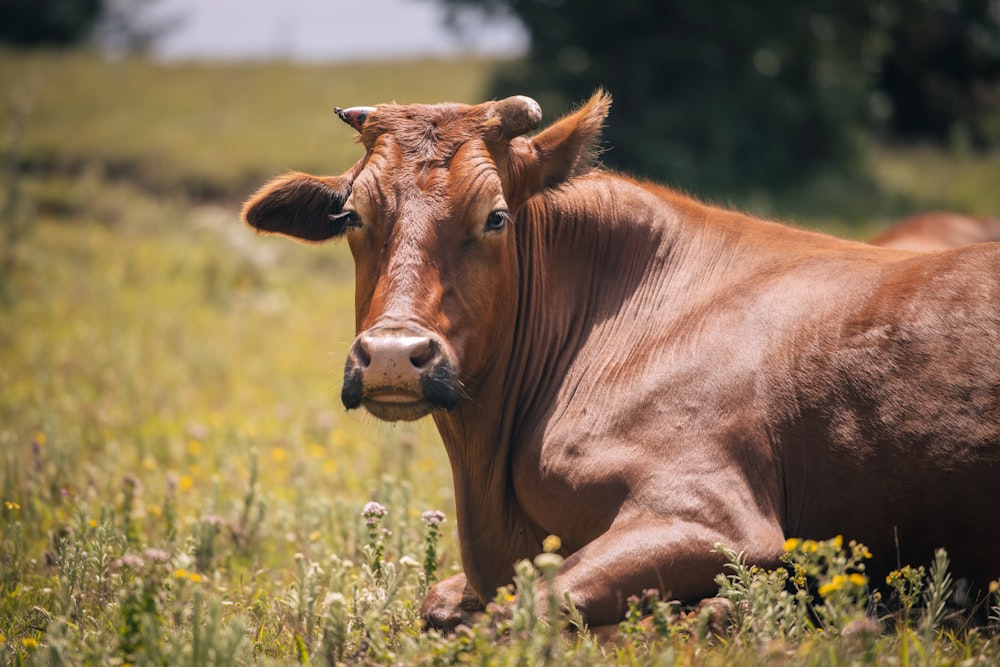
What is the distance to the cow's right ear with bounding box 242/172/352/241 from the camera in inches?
215

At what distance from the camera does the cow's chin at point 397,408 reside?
4.31 meters

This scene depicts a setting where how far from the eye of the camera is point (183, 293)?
47.5 feet

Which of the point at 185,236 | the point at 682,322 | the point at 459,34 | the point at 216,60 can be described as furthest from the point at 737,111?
the point at 216,60

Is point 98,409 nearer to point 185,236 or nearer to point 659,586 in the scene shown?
point 659,586

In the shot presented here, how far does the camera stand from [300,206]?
5.56 m

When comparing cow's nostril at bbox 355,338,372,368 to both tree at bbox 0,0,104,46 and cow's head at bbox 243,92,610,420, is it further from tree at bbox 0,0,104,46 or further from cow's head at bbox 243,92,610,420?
tree at bbox 0,0,104,46

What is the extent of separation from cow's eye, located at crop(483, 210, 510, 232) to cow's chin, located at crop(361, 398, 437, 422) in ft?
3.24

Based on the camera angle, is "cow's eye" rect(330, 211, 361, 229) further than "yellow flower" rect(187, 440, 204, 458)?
No

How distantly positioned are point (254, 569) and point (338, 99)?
79.5 feet

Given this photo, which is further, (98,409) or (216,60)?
(216,60)

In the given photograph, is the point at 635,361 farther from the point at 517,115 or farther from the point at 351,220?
the point at 351,220

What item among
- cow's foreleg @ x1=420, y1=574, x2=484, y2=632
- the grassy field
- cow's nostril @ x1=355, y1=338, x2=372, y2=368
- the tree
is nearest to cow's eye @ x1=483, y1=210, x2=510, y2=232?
cow's nostril @ x1=355, y1=338, x2=372, y2=368

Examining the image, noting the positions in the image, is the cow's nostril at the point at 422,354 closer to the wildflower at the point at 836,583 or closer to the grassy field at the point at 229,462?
the grassy field at the point at 229,462

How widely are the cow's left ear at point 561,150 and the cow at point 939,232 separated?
14.6ft
